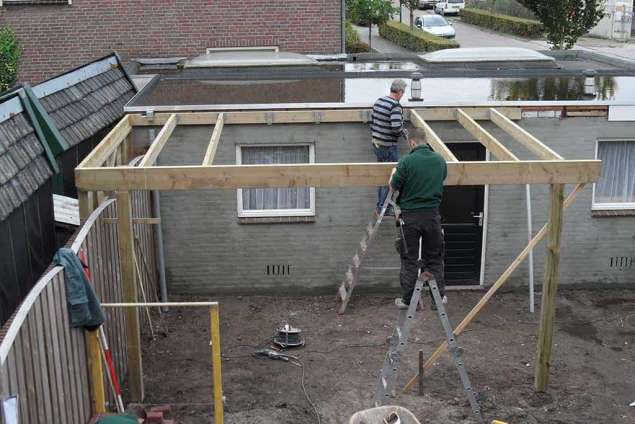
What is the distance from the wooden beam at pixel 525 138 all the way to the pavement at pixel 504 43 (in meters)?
27.1

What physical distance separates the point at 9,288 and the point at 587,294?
851 cm

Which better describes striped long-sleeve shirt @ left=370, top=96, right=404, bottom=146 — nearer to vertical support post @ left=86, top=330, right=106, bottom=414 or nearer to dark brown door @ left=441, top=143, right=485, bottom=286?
dark brown door @ left=441, top=143, right=485, bottom=286

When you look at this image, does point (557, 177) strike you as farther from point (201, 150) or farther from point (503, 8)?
point (503, 8)

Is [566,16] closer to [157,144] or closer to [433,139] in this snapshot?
[433,139]

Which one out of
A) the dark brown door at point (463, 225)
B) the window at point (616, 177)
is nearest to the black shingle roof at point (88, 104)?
the dark brown door at point (463, 225)

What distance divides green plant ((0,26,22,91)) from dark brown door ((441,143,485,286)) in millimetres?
10182

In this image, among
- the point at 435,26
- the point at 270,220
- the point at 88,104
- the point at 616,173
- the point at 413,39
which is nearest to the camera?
Result: the point at 88,104

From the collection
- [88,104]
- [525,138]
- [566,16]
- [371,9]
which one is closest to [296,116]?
[88,104]

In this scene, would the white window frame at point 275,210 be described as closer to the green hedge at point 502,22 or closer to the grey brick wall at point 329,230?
the grey brick wall at point 329,230

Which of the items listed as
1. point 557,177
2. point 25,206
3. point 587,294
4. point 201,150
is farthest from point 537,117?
point 25,206

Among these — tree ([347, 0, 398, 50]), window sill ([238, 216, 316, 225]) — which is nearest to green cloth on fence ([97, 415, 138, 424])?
window sill ([238, 216, 316, 225])

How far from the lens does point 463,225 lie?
39.8 feet

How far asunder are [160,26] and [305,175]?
1125 cm

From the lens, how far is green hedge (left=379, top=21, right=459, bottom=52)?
3562 cm
